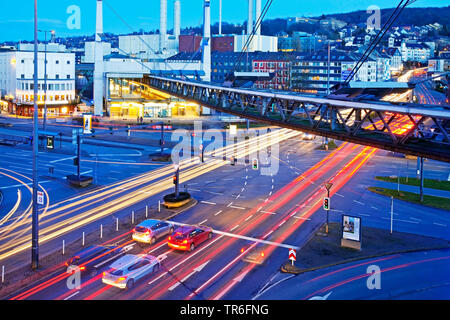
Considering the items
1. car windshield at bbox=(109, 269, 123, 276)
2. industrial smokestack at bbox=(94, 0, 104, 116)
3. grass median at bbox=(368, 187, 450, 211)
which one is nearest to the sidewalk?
grass median at bbox=(368, 187, 450, 211)

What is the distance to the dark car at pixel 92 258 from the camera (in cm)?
1845

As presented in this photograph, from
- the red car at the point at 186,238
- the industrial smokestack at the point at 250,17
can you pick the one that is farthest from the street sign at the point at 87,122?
the industrial smokestack at the point at 250,17

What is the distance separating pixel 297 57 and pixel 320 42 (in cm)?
7542

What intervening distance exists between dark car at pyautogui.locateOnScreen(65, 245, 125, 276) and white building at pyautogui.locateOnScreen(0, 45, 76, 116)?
2488 inches

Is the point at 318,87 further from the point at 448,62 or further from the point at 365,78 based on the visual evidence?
the point at 448,62

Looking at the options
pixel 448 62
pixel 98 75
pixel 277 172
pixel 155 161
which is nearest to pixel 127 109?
pixel 98 75

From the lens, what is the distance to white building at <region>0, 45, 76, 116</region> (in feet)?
257

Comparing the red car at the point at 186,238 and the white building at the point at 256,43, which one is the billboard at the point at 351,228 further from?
the white building at the point at 256,43

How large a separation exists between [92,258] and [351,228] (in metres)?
11.5

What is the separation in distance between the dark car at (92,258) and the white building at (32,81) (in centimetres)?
6320

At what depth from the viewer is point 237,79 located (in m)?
30.0

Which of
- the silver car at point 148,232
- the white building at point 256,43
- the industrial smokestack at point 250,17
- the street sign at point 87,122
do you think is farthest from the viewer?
the industrial smokestack at point 250,17

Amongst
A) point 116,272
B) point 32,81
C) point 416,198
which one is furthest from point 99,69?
point 116,272

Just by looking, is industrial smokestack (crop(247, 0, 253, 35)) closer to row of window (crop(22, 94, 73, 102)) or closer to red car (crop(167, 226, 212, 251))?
row of window (crop(22, 94, 73, 102))
